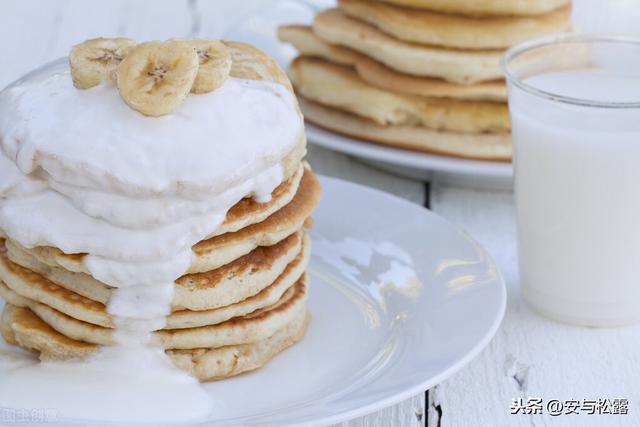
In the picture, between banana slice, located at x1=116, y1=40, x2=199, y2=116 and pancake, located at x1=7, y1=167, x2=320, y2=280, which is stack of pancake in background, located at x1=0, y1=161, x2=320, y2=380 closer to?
pancake, located at x1=7, y1=167, x2=320, y2=280

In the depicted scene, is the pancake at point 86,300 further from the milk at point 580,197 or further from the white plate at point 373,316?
the milk at point 580,197

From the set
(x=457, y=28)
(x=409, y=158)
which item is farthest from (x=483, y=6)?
(x=409, y=158)

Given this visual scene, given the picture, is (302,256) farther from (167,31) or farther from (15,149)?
(167,31)

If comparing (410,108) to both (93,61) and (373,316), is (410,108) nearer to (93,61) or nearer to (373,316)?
(373,316)

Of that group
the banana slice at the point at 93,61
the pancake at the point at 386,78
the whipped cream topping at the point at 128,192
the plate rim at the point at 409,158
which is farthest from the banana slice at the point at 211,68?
the pancake at the point at 386,78

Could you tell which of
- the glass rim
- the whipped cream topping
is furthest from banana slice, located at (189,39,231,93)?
the glass rim

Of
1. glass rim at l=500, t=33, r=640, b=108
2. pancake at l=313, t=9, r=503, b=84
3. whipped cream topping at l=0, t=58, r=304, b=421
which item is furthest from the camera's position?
pancake at l=313, t=9, r=503, b=84
